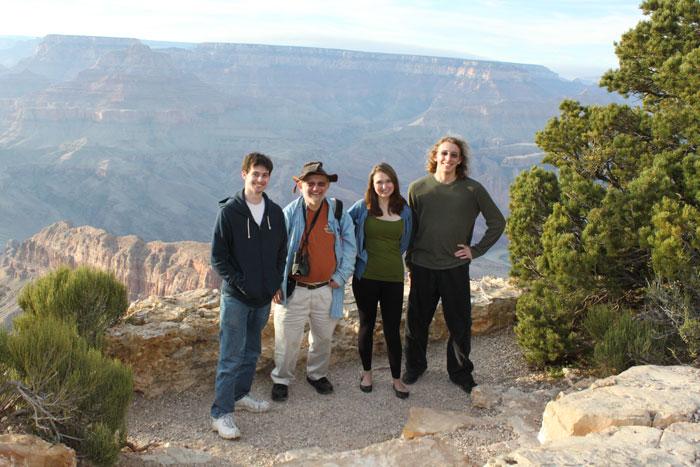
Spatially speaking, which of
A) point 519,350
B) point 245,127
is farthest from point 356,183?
point 519,350

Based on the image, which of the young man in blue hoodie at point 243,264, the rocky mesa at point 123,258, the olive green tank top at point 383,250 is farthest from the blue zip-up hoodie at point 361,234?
the rocky mesa at point 123,258

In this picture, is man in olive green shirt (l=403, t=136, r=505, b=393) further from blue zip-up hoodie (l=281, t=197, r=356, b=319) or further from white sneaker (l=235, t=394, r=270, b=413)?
white sneaker (l=235, t=394, r=270, b=413)

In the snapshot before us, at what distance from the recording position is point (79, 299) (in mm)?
5082

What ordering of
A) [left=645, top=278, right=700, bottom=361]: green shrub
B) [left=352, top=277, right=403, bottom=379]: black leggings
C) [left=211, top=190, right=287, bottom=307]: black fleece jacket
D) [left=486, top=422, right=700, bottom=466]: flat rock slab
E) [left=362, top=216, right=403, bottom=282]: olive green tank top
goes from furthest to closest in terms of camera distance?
[left=352, top=277, right=403, bottom=379]: black leggings < [left=362, top=216, right=403, bottom=282]: olive green tank top < [left=645, top=278, right=700, bottom=361]: green shrub < [left=211, top=190, right=287, bottom=307]: black fleece jacket < [left=486, top=422, right=700, bottom=466]: flat rock slab

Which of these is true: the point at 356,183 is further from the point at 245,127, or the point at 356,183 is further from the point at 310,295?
the point at 310,295

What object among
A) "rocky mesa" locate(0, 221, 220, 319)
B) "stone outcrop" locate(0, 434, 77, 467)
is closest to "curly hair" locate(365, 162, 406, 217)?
"stone outcrop" locate(0, 434, 77, 467)

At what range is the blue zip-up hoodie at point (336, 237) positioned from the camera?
4.57 meters

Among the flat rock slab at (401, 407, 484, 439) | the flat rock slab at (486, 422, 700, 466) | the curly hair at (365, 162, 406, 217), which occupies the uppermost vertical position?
the curly hair at (365, 162, 406, 217)

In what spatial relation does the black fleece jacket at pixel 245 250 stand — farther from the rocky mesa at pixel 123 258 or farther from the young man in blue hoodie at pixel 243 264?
the rocky mesa at pixel 123 258

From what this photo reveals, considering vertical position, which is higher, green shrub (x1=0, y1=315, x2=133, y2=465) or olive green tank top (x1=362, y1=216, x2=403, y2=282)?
olive green tank top (x1=362, y1=216, x2=403, y2=282)

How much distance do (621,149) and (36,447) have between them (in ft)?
16.2

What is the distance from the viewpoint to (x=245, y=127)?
151 meters

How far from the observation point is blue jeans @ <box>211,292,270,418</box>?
429cm

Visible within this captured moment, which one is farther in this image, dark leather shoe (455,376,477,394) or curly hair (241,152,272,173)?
dark leather shoe (455,376,477,394)
